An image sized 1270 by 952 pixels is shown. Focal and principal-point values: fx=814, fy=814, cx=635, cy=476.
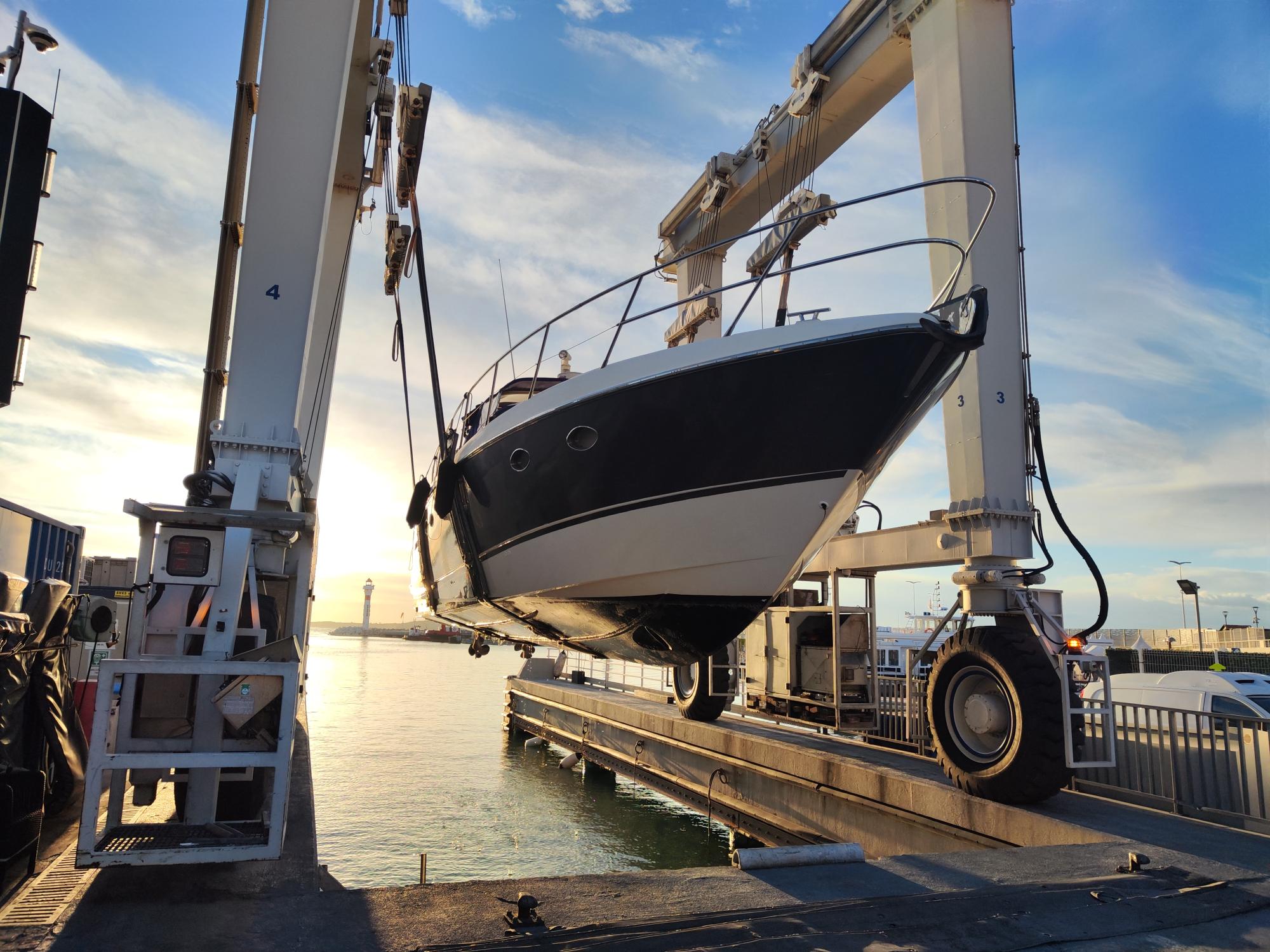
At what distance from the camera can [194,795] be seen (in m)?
4.01

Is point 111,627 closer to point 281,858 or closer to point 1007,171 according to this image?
point 281,858

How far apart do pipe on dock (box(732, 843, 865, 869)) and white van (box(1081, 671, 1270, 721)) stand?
229 inches

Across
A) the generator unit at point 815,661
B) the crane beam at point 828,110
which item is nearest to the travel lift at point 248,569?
the generator unit at point 815,661

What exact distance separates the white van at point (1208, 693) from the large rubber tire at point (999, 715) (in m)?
3.10

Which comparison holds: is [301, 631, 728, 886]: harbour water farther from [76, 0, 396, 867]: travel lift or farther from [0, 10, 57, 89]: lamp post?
[0, 10, 57, 89]: lamp post

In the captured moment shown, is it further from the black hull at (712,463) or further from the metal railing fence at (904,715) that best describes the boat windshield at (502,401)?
the metal railing fence at (904,715)

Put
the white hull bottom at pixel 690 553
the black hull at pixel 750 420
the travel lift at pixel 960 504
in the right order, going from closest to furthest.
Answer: the black hull at pixel 750 420
the white hull bottom at pixel 690 553
the travel lift at pixel 960 504

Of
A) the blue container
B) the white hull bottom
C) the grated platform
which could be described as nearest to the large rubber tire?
the white hull bottom

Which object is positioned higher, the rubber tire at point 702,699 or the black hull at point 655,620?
the black hull at point 655,620

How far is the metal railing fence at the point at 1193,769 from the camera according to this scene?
242 inches

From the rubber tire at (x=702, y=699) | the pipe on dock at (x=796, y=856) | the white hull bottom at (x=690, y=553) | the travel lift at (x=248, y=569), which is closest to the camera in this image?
the travel lift at (x=248, y=569)

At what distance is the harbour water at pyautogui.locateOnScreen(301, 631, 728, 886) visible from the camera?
9984 millimetres

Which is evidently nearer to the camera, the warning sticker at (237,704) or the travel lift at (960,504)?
the warning sticker at (237,704)

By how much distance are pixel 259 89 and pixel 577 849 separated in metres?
9.58
